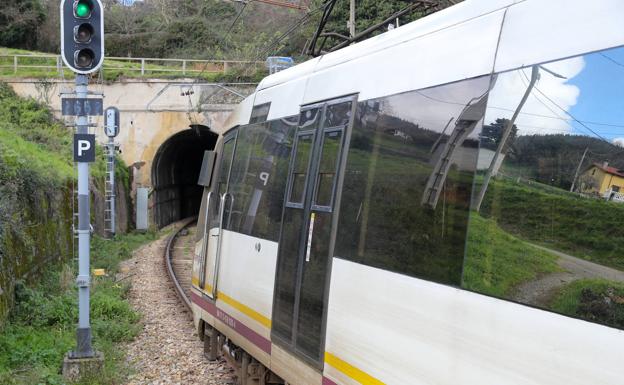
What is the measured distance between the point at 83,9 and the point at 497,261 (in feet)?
20.0

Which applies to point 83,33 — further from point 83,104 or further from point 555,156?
point 555,156

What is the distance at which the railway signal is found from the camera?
7.20 meters

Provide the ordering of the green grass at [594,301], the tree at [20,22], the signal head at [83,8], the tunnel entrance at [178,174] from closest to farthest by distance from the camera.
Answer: the green grass at [594,301] < the signal head at [83,8] < the tunnel entrance at [178,174] < the tree at [20,22]

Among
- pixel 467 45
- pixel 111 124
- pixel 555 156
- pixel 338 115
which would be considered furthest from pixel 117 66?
pixel 555 156

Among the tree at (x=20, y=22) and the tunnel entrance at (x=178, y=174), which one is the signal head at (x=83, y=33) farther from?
the tree at (x=20, y=22)

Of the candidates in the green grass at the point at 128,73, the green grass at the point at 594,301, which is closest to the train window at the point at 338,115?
the green grass at the point at 594,301

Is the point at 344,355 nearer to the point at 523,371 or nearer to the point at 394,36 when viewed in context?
the point at 523,371

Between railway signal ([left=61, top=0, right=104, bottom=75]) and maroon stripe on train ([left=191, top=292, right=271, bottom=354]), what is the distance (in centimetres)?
312

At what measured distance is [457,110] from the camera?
3.37m

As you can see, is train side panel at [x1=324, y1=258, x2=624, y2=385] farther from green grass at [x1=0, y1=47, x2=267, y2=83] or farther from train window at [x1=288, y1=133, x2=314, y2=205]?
green grass at [x1=0, y1=47, x2=267, y2=83]

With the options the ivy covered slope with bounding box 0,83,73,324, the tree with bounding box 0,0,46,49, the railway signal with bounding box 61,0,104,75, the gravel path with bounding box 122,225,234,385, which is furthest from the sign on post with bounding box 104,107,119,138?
the tree with bounding box 0,0,46,49

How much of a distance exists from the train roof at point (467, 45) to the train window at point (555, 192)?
0.09 meters

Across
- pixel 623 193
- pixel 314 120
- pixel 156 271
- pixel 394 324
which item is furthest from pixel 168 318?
pixel 623 193

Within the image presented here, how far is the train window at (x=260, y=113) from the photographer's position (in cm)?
628
